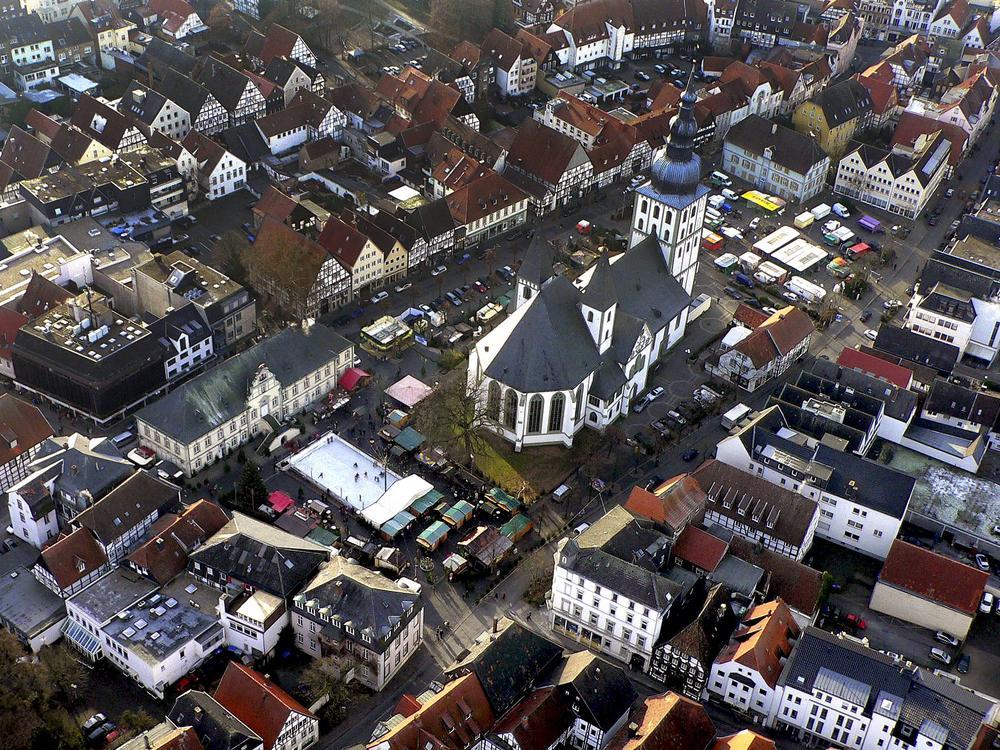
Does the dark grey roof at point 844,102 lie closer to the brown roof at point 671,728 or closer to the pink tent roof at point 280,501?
the pink tent roof at point 280,501

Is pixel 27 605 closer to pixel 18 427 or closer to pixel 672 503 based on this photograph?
pixel 18 427

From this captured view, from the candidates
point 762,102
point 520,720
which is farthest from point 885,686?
point 762,102

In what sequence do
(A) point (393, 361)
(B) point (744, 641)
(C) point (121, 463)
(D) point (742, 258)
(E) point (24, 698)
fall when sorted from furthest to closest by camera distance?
(D) point (742, 258) → (A) point (393, 361) → (C) point (121, 463) → (B) point (744, 641) → (E) point (24, 698)

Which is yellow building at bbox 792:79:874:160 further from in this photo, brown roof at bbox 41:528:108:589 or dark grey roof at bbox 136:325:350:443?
brown roof at bbox 41:528:108:589

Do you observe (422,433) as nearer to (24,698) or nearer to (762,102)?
(24,698)

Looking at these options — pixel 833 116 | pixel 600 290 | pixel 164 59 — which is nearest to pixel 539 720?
pixel 600 290
